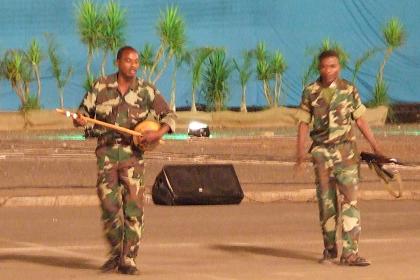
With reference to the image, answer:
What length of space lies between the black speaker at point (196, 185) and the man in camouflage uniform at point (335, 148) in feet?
20.3

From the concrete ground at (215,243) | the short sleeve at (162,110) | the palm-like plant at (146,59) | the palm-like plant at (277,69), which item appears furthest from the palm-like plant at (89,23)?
the short sleeve at (162,110)

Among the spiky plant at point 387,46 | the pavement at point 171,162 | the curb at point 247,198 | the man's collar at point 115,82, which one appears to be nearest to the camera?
the man's collar at point 115,82

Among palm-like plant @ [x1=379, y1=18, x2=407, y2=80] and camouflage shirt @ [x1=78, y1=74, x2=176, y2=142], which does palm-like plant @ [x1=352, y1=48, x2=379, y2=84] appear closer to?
palm-like plant @ [x1=379, y1=18, x2=407, y2=80]

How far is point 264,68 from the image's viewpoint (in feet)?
148

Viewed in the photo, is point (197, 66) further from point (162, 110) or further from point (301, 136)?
point (162, 110)

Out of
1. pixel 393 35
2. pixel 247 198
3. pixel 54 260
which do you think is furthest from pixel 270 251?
pixel 393 35

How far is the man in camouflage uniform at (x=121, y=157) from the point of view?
10.9 meters

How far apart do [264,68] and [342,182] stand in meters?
33.8

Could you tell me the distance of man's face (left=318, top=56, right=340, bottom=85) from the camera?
37.9ft

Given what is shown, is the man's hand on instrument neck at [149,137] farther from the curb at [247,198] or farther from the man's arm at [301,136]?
the curb at [247,198]

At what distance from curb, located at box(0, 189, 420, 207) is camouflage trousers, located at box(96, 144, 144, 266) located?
291 inches

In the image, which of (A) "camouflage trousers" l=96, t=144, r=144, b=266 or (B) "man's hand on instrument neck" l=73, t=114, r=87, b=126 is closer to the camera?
(B) "man's hand on instrument neck" l=73, t=114, r=87, b=126

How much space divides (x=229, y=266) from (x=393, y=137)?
2352cm

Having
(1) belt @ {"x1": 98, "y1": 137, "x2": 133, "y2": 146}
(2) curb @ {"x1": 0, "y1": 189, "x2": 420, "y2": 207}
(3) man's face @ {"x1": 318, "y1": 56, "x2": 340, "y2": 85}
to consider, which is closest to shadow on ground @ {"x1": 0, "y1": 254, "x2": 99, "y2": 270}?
(1) belt @ {"x1": 98, "y1": 137, "x2": 133, "y2": 146}
